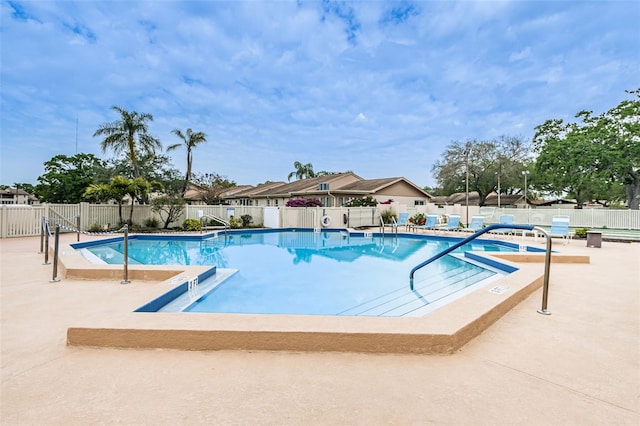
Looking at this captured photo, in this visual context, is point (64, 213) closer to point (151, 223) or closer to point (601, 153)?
point (151, 223)

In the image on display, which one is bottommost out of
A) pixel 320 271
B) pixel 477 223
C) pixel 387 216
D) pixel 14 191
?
pixel 320 271

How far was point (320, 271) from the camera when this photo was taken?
826cm

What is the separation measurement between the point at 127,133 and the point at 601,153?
34999mm

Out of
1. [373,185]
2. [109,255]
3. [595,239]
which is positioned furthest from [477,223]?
[109,255]

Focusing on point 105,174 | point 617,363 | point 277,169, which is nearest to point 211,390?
point 617,363

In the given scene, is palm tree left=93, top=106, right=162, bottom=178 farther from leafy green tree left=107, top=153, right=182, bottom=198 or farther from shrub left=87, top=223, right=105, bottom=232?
shrub left=87, top=223, right=105, bottom=232

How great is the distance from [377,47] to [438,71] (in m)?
3.98

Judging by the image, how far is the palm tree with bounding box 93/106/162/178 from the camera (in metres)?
21.9

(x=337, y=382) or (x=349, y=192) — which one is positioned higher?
(x=349, y=192)

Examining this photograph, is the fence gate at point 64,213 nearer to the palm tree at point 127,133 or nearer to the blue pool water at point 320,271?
the blue pool water at point 320,271

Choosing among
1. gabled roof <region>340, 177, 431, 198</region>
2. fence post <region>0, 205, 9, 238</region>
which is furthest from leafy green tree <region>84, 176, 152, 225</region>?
gabled roof <region>340, 177, 431, 198</region>

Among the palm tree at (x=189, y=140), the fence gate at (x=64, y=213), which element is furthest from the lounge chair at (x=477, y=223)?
the palm tree at (x=189, y=140)

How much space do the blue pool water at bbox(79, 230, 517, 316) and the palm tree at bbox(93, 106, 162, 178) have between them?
11.0 m

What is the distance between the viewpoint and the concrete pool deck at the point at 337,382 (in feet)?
6.50
